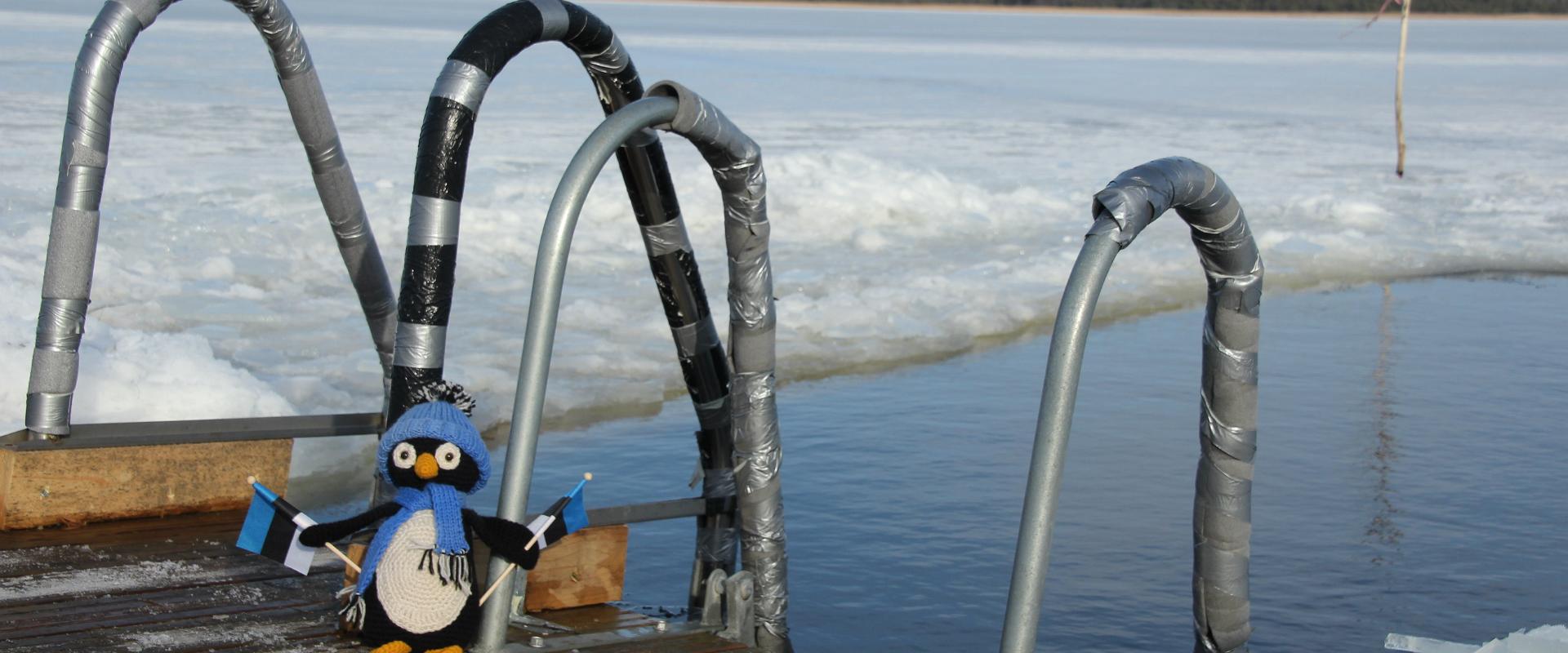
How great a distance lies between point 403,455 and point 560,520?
414 millimetres

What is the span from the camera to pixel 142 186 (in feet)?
54.5

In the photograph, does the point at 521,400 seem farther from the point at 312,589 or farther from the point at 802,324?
the point at 802,324

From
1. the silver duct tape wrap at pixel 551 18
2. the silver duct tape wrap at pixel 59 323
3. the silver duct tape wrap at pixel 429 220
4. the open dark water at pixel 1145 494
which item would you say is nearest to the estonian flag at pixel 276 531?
the silver duct tape wrap at pixel 429 220

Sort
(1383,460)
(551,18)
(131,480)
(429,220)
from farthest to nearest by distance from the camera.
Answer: (1383,460)
(131,480)
(551,18)
(429,220)

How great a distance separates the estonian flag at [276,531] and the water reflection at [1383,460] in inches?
169

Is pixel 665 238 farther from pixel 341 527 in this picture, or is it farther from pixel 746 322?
pixel 341 527

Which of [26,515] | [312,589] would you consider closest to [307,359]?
[26,515]

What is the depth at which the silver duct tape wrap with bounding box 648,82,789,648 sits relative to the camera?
4.76 metres

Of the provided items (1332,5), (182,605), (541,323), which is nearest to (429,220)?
(541,323)

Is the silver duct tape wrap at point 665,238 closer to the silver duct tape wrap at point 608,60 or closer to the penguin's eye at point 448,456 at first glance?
the silver duct tape wrap at point 608,60

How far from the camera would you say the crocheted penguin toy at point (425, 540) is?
13.4 ft

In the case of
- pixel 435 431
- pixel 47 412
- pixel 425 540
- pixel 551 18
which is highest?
pixel 551 18

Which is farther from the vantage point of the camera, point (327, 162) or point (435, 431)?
point (327, 162)

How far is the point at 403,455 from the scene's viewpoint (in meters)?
4.16
